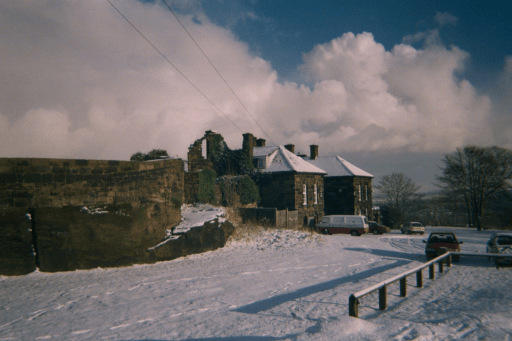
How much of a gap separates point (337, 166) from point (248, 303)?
33.4 meters

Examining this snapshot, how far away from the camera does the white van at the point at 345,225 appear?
27.2 meters

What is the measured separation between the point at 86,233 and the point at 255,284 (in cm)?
578

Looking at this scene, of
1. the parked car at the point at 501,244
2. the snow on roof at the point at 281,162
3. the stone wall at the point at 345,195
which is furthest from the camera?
the stone wall at the point at 345,195

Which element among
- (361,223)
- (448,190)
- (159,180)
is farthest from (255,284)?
(448,190)

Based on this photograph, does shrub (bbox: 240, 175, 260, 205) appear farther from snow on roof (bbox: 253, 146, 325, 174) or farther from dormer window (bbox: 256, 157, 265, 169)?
dormer window (bbox: 256, 157, 265, 169)

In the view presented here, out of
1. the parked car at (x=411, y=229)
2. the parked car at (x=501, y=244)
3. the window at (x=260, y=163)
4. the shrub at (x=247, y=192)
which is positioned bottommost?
the parked car at (x=411, y=229)

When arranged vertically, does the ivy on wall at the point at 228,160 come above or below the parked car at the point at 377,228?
above

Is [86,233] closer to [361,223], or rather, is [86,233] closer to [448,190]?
[361,223]

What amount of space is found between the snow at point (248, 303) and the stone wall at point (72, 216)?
534 mm

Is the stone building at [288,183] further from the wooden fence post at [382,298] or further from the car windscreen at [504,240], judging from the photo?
the wooden fence post at [382,298]

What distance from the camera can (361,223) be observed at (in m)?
27.3

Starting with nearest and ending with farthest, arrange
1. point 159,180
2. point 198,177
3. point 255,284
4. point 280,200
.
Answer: point 255,284
point 159,180
point 198,177
point 280,200

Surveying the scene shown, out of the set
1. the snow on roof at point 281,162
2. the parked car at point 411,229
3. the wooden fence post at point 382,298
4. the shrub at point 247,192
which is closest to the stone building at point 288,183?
the snow on roof at point 281,162

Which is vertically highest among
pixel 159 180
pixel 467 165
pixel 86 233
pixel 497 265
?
pixel 467 165
